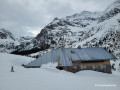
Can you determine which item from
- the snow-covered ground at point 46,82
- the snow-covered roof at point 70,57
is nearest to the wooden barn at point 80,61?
the snow-covered roof at point 70,57

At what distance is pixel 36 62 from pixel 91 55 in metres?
12.4

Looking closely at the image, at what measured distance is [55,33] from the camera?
172 metres

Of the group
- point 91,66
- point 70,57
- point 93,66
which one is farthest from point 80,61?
point 93,66

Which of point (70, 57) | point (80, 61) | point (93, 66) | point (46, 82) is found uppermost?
point (70, 57)

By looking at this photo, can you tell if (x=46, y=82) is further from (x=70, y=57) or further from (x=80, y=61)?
(x=80, y=61)

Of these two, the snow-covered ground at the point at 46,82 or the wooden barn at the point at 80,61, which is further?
the wooden barn at the point at 80,61

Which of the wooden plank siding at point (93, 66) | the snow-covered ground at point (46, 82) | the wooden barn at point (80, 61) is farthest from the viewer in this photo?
the wooden plank siding at point (93, 66)

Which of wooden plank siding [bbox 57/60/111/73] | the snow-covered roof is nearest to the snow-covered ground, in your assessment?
the snow-covered roof

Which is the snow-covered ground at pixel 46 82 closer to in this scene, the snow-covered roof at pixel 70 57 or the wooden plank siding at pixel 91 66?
the snow-covered roof at pixel 70 57

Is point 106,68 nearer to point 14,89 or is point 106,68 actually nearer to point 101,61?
point 101,61

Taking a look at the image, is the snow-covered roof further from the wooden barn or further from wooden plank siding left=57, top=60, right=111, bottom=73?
wooden plank siding left=57, top=60, right=111, bottom=73

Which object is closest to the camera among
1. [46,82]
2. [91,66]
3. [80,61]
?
[46,82]

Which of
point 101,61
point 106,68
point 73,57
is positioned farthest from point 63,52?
point 106,68

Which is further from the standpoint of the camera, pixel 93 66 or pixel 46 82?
pixel 93 66
